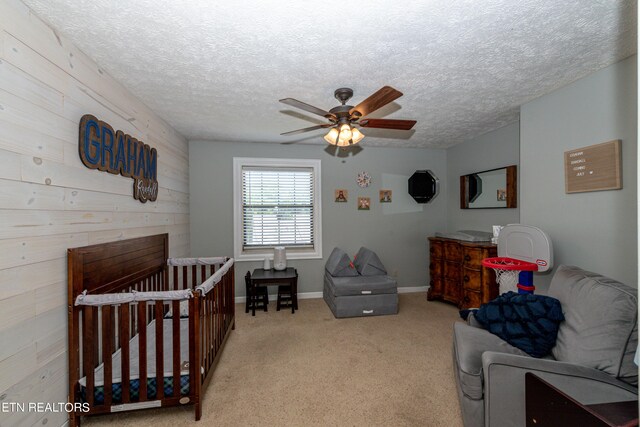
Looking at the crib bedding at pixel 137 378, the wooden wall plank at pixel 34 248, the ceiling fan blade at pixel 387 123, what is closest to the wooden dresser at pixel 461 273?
the ceiling fan blade at pixel 387 123

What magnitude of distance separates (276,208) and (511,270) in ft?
9.73

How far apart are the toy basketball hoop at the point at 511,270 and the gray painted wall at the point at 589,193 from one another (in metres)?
0.21

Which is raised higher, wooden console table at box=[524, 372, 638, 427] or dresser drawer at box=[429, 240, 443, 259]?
dresser drawer at box=[429, 240, 443, 259]

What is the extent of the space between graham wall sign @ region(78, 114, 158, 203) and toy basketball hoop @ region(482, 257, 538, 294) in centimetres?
311

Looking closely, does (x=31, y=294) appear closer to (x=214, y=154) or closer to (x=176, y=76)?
(x=176, y=76)

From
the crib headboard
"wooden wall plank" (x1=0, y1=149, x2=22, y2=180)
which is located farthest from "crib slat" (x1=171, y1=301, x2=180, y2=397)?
"wooden wall plank" (x1=0, y1=149, x2=22, y2=180)

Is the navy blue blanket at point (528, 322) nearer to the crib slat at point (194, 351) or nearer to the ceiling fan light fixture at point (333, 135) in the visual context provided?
the ceiling fan light fixture at point (333, 135)

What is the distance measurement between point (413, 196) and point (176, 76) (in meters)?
3.56

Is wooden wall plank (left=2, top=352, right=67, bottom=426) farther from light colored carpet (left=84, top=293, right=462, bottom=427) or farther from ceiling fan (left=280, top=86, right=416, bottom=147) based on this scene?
ceiling fan (left=280, top=86, right=416, bottom=147)

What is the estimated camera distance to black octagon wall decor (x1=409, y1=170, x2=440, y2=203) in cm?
436

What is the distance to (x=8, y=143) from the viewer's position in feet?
4.13

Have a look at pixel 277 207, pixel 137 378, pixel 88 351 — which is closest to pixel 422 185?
pixel 277 207

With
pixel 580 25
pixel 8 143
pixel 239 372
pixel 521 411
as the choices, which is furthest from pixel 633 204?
pixel 8 143

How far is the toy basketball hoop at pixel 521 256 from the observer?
2.30 m
